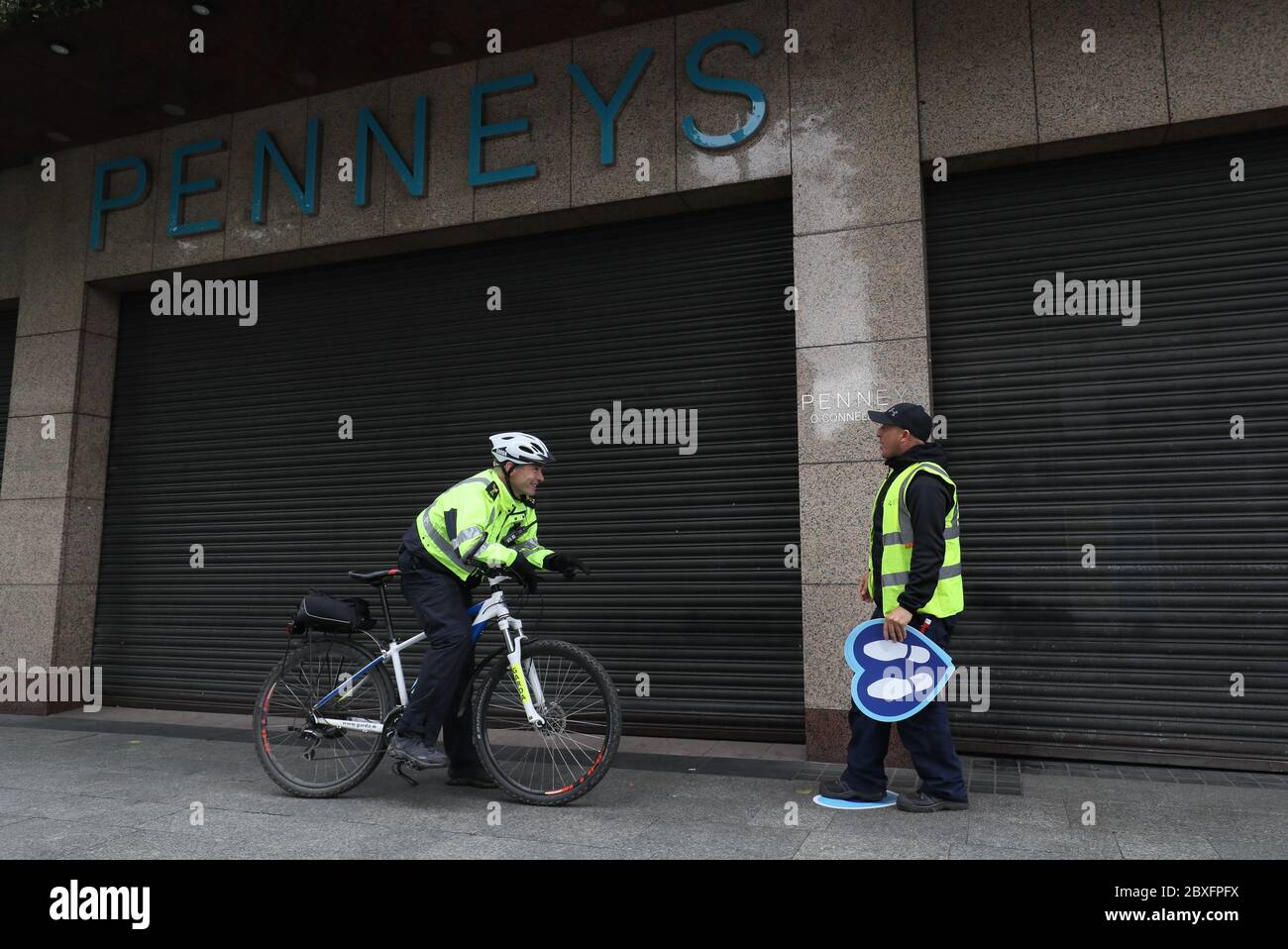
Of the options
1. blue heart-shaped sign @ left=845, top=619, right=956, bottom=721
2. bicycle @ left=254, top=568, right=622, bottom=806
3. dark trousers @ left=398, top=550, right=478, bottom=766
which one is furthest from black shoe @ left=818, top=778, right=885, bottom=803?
dark trousers @ left=398, top=550, right=478, bottom=766

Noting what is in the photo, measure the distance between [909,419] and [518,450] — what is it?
2.13m

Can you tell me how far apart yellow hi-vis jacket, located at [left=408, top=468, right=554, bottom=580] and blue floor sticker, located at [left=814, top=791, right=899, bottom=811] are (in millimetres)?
1990

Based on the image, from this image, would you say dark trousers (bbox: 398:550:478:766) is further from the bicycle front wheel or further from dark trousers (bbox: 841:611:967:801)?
dark trousers (bbox: 841:611:967:801)

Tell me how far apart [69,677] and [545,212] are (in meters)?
6.25

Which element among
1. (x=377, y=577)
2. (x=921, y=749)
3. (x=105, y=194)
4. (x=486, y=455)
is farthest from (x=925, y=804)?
(x=105, y=194)

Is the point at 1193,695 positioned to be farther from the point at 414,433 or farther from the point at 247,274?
the point at 247,274

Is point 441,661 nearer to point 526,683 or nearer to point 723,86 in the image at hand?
point 526,683

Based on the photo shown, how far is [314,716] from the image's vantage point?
516 cm

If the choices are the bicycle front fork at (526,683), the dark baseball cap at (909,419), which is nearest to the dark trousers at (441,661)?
the bicycle front fork at (526,683)

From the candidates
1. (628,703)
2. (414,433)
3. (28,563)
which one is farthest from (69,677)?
(628,703)

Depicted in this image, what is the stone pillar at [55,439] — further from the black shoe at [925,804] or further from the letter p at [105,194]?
the black shoe at [925,804]
